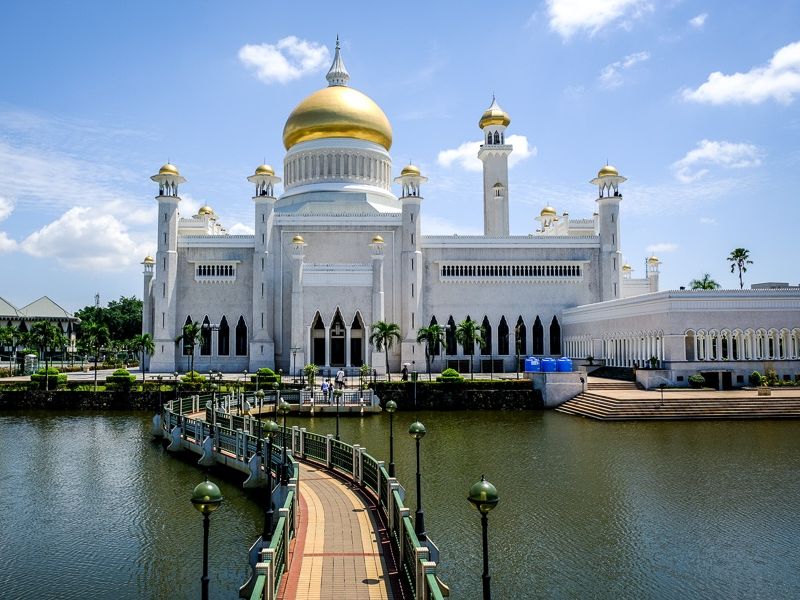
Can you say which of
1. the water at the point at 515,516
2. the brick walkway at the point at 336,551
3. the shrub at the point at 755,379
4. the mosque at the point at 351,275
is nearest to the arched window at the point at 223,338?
the mosque at the point at 351,275

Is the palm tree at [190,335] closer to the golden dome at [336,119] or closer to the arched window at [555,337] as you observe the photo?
the golden dome at [336,119]

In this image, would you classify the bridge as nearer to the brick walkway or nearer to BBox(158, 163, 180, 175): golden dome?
the brick walkway

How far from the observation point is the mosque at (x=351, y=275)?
46.2 m

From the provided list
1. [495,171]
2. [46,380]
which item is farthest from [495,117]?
[46,380]

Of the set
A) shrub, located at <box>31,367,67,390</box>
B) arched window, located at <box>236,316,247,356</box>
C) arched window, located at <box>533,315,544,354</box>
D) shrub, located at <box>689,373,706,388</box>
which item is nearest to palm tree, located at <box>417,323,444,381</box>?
arched window, located at <box>533,315,544,354</box>

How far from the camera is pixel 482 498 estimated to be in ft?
26.8

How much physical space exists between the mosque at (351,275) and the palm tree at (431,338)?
29.1 inches

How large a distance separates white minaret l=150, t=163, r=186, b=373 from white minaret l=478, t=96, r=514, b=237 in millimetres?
21964

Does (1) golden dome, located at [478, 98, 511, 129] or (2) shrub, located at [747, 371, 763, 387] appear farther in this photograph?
(1) golden dome, located at [478, 98, 511, 129]

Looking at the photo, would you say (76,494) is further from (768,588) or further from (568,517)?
(768,588)

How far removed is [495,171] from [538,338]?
12980mm

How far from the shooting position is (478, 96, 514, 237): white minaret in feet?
175

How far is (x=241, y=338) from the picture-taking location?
48.5m

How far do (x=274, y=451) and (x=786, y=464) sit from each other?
46.7 feet
